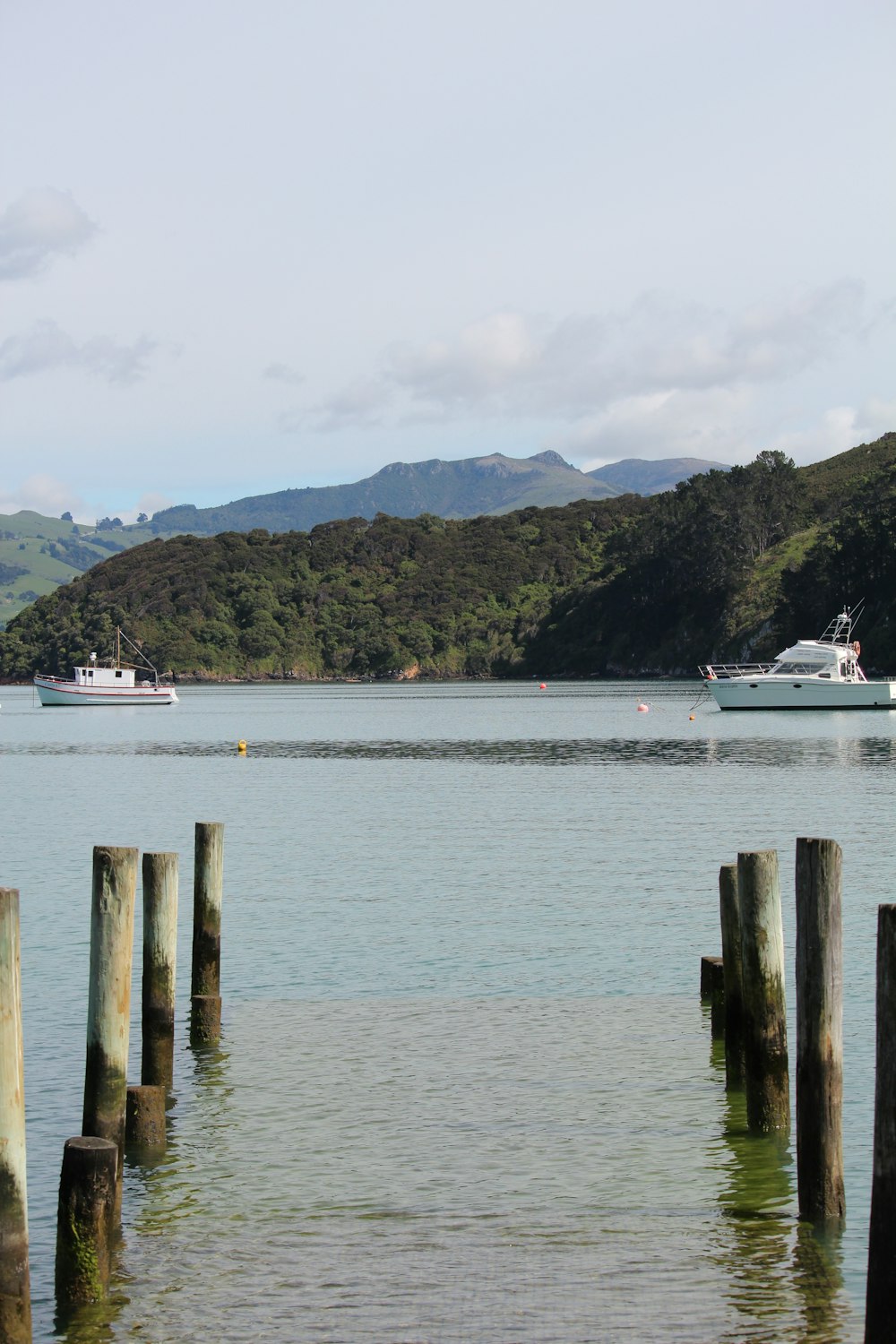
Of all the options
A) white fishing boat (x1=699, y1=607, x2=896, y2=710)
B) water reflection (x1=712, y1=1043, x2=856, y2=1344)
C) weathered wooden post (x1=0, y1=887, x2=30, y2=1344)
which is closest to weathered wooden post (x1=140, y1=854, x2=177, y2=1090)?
water reflection (x1=712, y1=1043, x2=856, y2=1344)

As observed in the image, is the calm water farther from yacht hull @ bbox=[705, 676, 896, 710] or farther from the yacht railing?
yacht hull @ bbox=[705, 676, 896, 710]

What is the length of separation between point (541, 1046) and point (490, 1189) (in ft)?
14.5

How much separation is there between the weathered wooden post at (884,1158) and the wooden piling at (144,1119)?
667 cm

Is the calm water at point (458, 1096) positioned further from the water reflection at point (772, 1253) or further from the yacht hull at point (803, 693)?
the yacht hull at point (803, 693)

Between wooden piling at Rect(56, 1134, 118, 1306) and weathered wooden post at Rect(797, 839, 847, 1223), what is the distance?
4660 millimetres

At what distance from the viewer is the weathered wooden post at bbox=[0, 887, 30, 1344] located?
7980 mm

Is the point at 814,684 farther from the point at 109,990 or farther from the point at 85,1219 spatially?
the point at 85,1219

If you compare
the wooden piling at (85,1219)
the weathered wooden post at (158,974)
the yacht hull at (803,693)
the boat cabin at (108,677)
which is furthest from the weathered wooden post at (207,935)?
the boat cabin at (108,677)

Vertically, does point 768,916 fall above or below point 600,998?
above

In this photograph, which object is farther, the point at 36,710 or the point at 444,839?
the point at 36,710

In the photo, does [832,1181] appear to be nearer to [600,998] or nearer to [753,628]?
[600,998]

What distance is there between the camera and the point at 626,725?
86.4m

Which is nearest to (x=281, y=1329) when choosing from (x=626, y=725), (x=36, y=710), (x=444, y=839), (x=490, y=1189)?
(x=490, y=1189)

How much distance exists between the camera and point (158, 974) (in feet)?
46.6
